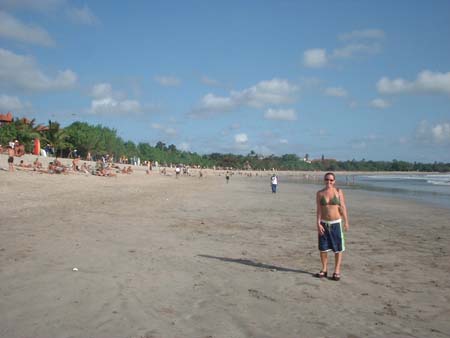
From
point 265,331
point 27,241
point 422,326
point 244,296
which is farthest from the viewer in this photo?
point 27,241

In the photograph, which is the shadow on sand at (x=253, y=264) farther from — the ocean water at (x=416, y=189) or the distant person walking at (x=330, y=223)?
the ocean water at (x=416, y=189)

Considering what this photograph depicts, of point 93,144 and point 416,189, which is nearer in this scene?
point 416,189

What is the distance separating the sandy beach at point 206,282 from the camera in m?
4.27

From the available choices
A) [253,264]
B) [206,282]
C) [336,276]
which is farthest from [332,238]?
[206,282]

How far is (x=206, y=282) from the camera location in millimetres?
5824

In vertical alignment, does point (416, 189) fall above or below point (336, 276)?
below

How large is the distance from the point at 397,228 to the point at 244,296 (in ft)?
29.8

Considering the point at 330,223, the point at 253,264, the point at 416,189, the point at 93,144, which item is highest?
the point at 93,144

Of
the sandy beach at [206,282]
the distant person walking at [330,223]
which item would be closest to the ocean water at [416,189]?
the sandy beach at [206,282]

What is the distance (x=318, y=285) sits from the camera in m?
5.89

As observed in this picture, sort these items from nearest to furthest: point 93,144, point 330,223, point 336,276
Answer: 1. point 336,276
2. point 330,223
3. point 93,144

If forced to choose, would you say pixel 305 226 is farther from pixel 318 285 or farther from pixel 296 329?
pixel 296 329

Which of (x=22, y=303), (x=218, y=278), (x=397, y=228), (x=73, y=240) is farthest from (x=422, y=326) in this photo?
(x=397, y=228)

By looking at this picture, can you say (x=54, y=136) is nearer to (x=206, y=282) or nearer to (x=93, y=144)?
(x=93, y=144)
